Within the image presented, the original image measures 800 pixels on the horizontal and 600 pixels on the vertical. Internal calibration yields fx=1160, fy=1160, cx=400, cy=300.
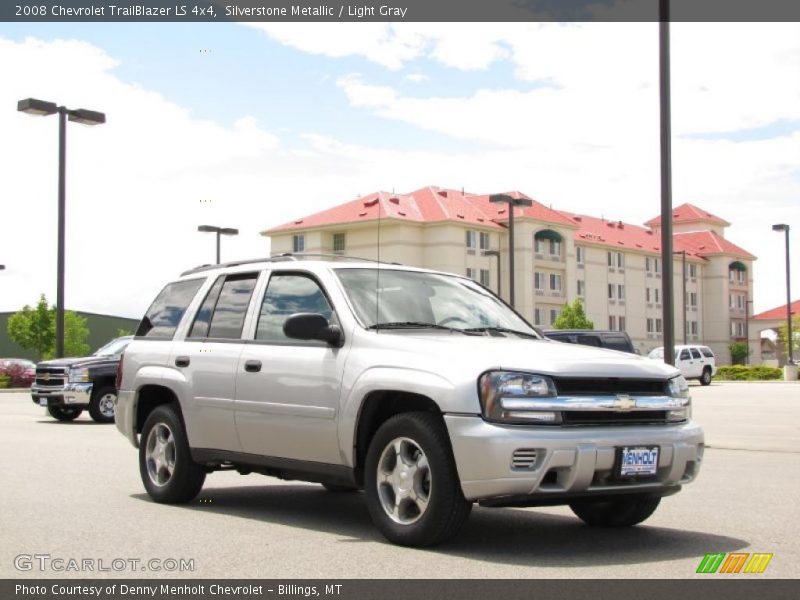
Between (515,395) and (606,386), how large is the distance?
674 mm

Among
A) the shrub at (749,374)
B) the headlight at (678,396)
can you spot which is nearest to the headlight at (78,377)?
the headlight at (678,396)

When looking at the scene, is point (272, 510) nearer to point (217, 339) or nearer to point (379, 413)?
point (217, 339)

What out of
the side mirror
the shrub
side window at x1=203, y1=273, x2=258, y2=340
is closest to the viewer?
the side mirror

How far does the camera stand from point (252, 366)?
8570 millimetres

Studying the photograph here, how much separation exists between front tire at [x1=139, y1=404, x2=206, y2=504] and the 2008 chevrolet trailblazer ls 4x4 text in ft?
0.05

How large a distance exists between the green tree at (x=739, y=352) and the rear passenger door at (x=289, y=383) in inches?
4365

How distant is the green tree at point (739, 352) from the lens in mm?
114438

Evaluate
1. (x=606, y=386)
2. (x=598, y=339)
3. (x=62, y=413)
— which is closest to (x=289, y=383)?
(x=606, y=386)

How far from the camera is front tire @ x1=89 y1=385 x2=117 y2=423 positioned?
72.4ft

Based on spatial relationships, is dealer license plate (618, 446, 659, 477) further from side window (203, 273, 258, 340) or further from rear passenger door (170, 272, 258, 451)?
side window (203, 273, 258, 340)

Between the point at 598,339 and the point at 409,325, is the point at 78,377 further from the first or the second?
the point at 409,325

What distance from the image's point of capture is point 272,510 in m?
9.28

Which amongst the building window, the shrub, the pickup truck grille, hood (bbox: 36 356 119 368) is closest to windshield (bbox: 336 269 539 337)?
hood (bbox: 36 356 119 368)

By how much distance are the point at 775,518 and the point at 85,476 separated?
6.76 metres
